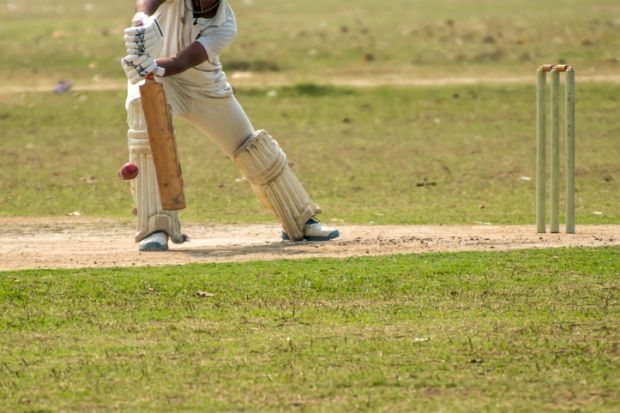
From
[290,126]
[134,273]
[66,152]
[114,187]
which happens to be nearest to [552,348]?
[134,273]

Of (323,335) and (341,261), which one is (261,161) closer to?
(341,261)

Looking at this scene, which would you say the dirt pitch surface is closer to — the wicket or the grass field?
the wicket

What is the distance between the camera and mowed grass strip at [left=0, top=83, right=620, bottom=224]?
12344 millimetres

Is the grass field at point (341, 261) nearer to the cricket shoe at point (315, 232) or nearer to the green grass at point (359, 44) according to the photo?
the green grass at point (359, 44)

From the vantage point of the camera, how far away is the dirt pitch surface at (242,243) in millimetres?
8648

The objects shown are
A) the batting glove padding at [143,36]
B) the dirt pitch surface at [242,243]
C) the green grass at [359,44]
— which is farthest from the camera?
the green grass at [359,44]

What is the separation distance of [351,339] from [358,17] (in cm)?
2148

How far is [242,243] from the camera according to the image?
9.55 metres

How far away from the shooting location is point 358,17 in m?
27.7

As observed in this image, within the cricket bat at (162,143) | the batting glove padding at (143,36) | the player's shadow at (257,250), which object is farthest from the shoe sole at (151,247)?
the batting glove padding at (143,36)

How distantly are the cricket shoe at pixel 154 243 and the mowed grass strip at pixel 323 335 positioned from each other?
0.76 m

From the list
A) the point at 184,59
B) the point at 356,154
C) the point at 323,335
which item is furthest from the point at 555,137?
the point at 356,154

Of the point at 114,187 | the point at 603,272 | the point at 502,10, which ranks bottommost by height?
the point at 502,10

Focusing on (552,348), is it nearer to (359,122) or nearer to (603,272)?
(603,272)
